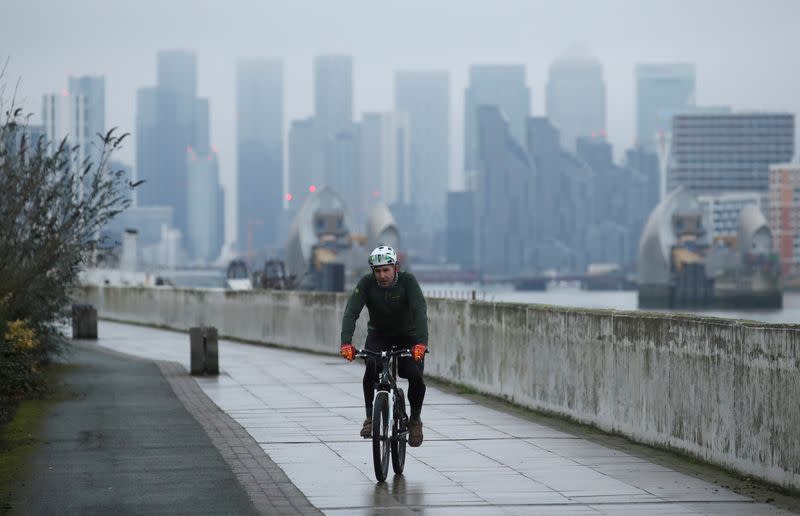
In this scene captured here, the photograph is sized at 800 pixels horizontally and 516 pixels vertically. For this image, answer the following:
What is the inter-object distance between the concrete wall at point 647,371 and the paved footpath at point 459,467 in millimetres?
432

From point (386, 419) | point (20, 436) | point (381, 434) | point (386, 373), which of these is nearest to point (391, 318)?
point (386, 373)

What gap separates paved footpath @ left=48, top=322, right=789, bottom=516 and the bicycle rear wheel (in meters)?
0.13

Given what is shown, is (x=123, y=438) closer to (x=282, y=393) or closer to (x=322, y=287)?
(x=282, y=393)

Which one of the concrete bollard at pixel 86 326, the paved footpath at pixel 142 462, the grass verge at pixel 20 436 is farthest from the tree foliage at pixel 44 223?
the concrete bollard at pixel 86 326

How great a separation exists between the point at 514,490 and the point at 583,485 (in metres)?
0.54

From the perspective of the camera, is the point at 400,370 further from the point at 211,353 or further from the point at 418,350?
the point at 211,353

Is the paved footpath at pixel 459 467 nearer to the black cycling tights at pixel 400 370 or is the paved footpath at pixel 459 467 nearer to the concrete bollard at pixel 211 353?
the black cycling tights at pixel 400 370

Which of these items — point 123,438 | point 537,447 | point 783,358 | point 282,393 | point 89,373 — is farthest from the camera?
point 89,373

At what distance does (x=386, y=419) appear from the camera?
35.7ft

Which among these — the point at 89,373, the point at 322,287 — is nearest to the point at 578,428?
the point at 89,373

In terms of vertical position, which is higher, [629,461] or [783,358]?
[783,358]

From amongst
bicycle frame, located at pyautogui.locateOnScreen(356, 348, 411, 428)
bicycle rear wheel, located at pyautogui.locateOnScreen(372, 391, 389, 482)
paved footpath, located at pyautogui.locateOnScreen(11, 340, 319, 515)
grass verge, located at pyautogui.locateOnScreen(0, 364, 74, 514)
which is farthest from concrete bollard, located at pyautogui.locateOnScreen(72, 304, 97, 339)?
bicycle rear wheel, located at pyautogui.locateOnScreen(372, 391, 389, 482)

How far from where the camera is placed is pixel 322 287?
616 ft

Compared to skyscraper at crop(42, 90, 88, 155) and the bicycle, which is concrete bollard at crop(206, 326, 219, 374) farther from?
skyscraper at crop(42, 90, 88, 155)
